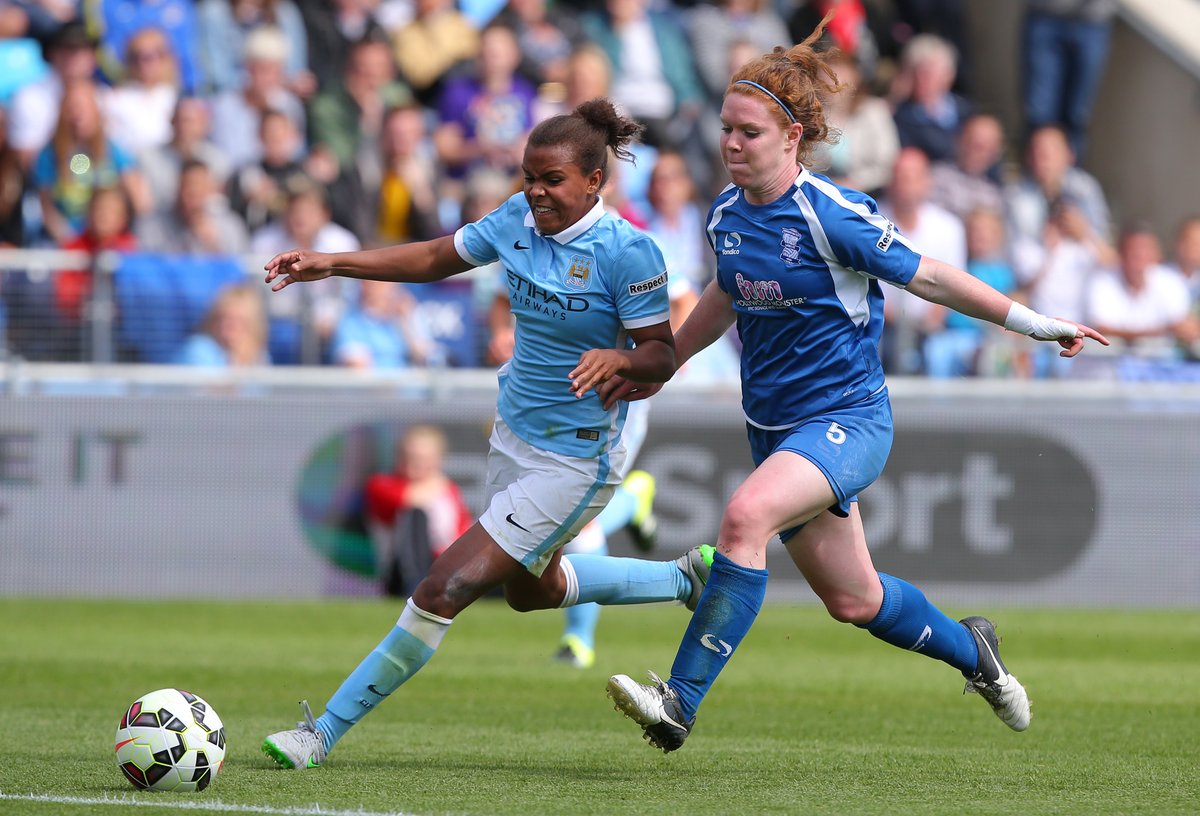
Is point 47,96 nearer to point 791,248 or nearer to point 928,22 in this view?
point 928,22

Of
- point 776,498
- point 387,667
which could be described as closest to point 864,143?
point 776,498

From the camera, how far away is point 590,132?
20.3ft

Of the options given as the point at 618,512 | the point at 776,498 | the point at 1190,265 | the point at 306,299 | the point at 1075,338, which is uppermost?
the point at 1075,338

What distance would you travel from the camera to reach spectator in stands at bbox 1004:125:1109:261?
53.1ft

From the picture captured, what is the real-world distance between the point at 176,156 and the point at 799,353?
30.2ft

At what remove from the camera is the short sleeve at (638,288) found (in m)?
6.13

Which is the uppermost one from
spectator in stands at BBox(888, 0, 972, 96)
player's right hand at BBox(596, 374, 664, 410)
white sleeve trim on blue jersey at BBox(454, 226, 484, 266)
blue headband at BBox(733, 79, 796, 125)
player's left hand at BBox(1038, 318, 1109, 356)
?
blue headband at BBox(733, 79, 796, 125)

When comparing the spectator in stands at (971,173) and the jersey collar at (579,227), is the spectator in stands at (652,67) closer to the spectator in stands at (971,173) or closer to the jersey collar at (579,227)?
the spectator in stands at (971,173)

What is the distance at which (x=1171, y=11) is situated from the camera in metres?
18.7

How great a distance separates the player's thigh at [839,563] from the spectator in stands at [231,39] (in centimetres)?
→ 1026

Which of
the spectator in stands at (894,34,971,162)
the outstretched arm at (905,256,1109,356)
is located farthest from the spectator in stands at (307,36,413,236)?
the outstretched arm at (905,256,1109,356)

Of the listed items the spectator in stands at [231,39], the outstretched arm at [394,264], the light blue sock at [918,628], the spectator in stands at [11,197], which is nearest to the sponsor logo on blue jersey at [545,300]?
the outstretched arm at [394,264]

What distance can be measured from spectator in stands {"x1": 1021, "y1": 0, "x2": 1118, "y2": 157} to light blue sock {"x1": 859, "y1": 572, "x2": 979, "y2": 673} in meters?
12.1

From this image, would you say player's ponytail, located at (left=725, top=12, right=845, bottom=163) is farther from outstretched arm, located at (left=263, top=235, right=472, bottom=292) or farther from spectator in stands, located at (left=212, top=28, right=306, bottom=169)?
spectator in stands, located at (left=212, top=28, right=306, bottom=169)
